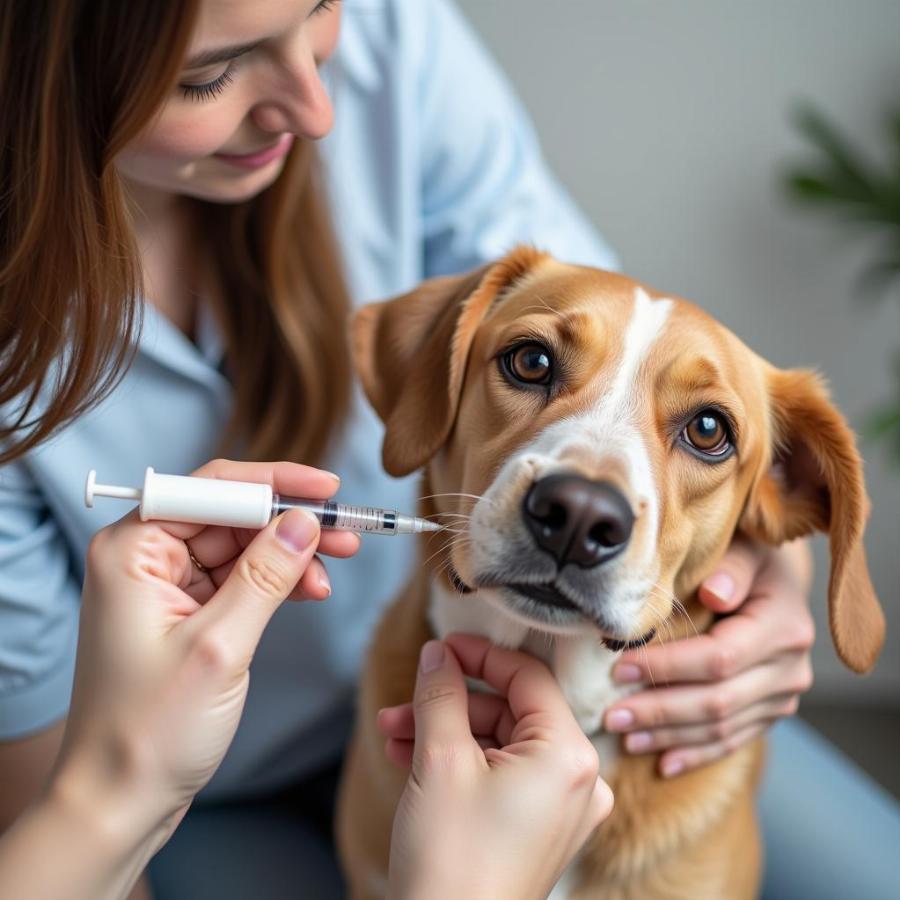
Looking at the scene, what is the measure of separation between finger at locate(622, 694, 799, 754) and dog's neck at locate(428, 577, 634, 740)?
0.06 metres

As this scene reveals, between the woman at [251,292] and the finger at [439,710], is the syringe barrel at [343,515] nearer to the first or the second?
the woman at [251,292]

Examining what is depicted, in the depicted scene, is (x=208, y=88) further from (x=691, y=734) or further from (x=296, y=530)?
(x=691, y=734)

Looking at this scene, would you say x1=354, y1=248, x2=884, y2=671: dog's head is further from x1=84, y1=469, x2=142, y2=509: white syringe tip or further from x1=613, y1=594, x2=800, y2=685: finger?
x1=84, y1=469, x2=142, y2=509: white syringe tip

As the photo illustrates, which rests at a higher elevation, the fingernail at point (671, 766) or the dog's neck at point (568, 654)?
the dog's neck at point (568, 654)

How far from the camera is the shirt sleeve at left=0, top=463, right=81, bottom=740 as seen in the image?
1.48m

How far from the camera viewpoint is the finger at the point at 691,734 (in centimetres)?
139

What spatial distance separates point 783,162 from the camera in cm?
289

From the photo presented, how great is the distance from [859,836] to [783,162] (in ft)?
6.68

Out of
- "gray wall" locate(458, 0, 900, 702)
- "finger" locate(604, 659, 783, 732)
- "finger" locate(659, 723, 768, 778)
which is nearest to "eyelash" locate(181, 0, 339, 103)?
"finger" locate(604, 659, 783, 732)

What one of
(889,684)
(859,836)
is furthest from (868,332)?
(859,836)

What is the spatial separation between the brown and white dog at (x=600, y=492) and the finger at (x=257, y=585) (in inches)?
9.2

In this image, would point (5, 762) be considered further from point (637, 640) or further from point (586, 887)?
point (637, 640)

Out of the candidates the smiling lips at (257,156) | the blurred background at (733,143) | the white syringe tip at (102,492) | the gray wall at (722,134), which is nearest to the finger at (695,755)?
the white syringe tip at (102,492)

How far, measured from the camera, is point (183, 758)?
99cm
